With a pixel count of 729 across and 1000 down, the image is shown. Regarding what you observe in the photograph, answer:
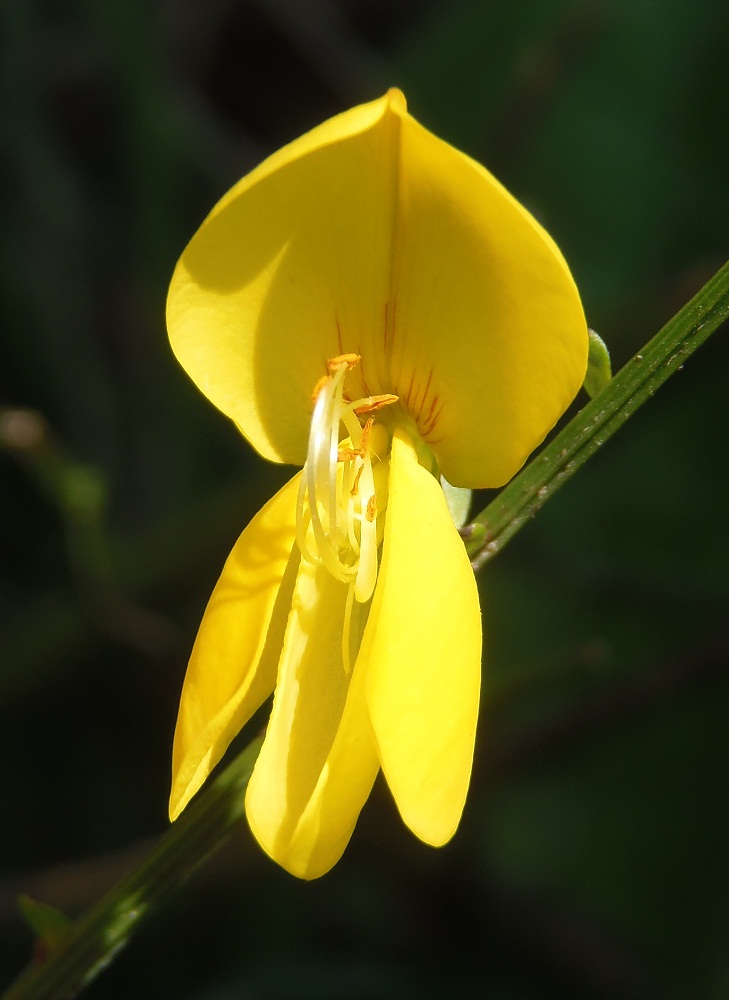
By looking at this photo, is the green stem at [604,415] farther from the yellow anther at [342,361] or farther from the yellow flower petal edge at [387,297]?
the yellow anther at [342,361]

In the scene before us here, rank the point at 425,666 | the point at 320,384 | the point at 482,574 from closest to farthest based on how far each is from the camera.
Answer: the point at 425,666, the point at 320,384, the point at 482,574

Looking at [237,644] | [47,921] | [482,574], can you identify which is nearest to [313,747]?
[237,644]

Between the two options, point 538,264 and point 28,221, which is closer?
point 538,264

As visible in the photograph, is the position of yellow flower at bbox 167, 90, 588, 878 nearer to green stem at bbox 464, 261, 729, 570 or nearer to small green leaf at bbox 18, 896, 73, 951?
green stem at bbox 464, 261, 729, 570

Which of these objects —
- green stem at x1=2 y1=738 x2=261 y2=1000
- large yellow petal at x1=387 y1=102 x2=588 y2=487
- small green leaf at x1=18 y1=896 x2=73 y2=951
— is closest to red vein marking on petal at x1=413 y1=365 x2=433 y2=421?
large yellow petal at x1=387 y1=102 x2=588 y2=487

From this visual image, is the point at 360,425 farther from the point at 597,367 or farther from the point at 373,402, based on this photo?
the point at 597,367

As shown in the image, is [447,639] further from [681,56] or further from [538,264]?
[681,56]

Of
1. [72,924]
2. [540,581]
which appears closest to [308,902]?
[540,581]
